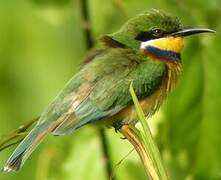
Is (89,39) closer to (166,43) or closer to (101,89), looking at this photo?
(166,43)

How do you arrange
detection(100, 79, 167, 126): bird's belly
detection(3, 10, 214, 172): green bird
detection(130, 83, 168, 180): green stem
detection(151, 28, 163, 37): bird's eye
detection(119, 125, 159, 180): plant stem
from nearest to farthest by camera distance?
detection(130, 83, 168, 180): green stem, detection(119, 125, 159, 180): plant stem, detection(3, 10, 214, 172): green bird, detection(100, 79, 167, 126): bird's belly, detection(151, 28, 163, 37): bird's eye

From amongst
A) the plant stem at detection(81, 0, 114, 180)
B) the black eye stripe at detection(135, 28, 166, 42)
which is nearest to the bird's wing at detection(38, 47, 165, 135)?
the black eye stripe at detection(135, 28, 166, 42)

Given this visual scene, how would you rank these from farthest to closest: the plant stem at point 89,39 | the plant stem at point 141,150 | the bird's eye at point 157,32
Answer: the plant stem at point 89,39
the bird's eye at point 157,32
the plant stem at point 141,150

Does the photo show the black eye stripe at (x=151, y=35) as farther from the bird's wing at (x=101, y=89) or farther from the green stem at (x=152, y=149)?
the green stem at (x=152, y=149)

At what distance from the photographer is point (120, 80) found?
258 cm

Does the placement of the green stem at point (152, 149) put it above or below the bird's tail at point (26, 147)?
above

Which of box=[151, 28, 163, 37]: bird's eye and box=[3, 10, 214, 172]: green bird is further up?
box=[151, 28, 163, 37]: bird's eye

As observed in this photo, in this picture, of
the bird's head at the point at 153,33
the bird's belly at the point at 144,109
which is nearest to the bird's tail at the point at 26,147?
the bird's belly at the point at 144,109

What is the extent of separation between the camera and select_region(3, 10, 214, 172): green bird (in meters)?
2.49

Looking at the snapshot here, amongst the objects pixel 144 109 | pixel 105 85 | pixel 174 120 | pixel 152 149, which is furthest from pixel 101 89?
pixel 152 149

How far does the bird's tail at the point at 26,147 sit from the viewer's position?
7.81 feet

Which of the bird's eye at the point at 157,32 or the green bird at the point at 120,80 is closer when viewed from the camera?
the green bird at the point at 120,80

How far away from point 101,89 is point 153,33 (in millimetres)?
279

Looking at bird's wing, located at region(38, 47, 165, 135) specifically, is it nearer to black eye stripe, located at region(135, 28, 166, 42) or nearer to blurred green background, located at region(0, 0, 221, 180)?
black eye stripe, located at region(135, 28, 166, 42)
